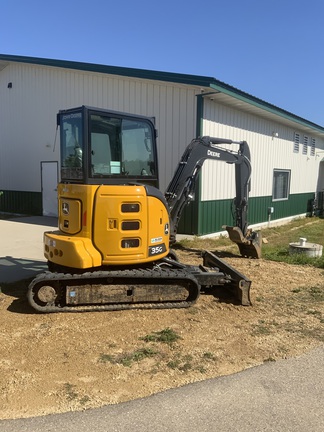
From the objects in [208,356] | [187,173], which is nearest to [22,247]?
[187,173]

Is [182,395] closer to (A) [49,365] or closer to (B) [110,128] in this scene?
(A) [49,365]

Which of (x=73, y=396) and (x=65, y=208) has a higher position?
(x=65, y=208)

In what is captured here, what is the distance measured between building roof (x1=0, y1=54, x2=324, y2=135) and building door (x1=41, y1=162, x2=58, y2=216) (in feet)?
12.2

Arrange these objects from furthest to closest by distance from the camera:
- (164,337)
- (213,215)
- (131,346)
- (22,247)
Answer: (213,215) → (22,247) → (164,337) → (131,346)

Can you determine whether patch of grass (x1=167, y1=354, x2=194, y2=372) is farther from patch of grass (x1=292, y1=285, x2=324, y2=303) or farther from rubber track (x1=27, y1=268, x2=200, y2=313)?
patch of grass (x1=292, y1=285, x2=324, y2=303)

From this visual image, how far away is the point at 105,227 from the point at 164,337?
156cm

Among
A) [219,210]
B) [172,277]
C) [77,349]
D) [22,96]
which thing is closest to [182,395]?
[77,349]

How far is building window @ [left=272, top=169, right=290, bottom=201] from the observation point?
1647 centimetres

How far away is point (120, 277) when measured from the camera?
17.1ft

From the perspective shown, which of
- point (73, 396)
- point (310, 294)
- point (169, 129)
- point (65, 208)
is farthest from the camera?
point (169, 129)

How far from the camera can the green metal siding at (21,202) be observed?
15789 millimetres

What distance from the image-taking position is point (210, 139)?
7328 millimetres

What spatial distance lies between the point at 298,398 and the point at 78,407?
1.85 metres

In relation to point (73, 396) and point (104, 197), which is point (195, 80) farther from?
point (73, 396)
